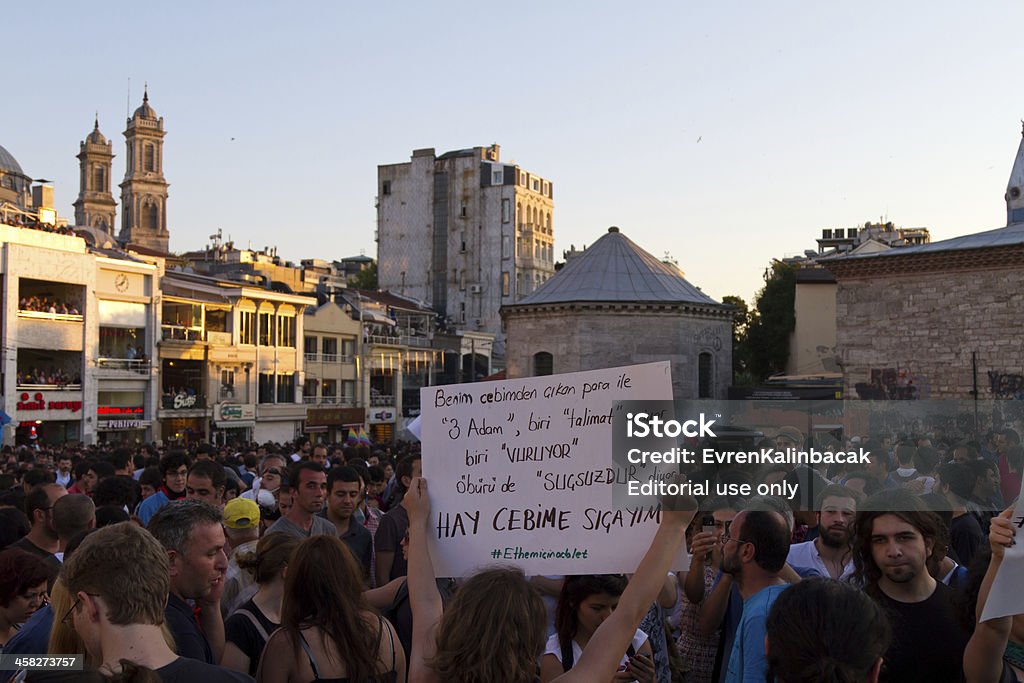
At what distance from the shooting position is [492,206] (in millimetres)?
81938

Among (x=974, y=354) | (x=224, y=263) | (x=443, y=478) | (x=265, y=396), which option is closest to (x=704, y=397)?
(x=974, y=354)

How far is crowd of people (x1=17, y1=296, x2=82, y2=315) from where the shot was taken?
34.3 m

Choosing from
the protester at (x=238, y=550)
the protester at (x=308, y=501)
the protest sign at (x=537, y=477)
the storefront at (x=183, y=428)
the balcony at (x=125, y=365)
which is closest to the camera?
the protest sign at (x=537, y=477)

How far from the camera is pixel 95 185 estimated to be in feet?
289

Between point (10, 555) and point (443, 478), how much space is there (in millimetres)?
1939

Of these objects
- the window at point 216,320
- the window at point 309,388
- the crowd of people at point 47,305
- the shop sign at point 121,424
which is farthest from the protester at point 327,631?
the window at point 309,388

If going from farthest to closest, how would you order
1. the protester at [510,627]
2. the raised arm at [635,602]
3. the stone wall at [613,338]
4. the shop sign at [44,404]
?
1. the stone wall at [613,338]
2. the shop sign at [44,404]
3. the raised arm at [635,602]
4. the protester at [510,627]

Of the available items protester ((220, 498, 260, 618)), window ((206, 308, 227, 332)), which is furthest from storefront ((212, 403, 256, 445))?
protester ((220, 498, 260, 618))

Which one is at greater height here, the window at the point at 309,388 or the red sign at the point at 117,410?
the window at the point at 309,388

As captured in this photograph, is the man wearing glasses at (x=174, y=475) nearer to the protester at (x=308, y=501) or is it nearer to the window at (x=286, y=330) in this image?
the protester at (x=308, y=501)

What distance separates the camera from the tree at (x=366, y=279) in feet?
300

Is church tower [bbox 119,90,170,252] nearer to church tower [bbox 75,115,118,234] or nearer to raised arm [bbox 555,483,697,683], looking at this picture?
church tower [bbox 75,115,118,234]

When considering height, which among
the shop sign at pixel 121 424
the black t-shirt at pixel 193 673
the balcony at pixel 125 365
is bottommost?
the shop sign at pixel 121 424

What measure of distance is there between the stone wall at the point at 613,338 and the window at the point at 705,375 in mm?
228
